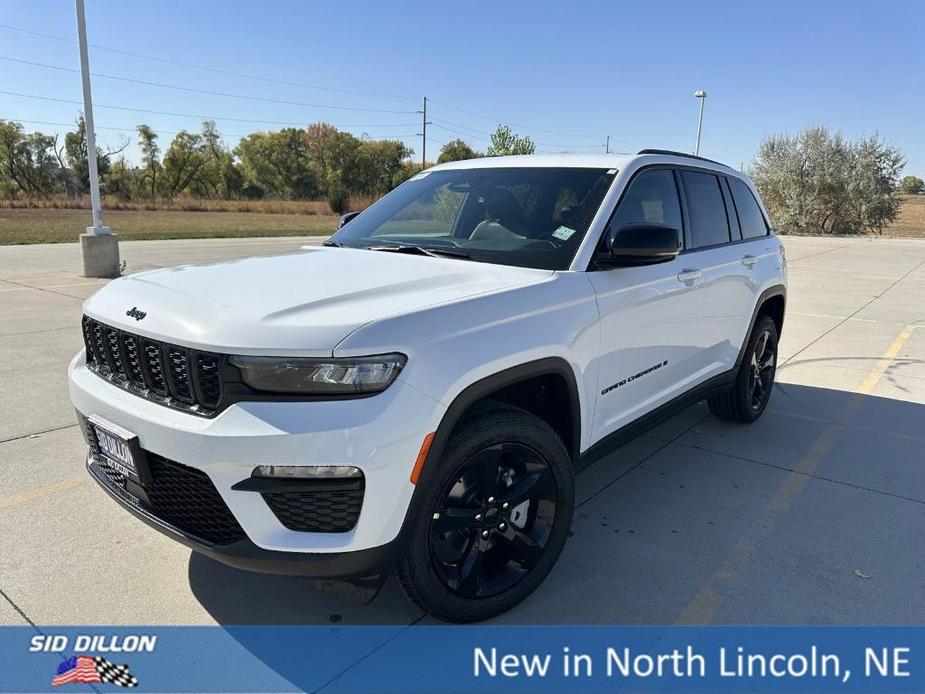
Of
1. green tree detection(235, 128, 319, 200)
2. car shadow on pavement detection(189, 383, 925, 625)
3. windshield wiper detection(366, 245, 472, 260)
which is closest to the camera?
car shadow on pavement detection(189, 383, 925, 625)

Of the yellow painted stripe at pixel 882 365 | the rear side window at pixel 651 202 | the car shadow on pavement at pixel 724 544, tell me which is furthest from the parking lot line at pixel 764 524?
the rear side window at pixel 651 202

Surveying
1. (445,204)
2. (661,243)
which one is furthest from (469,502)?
(445,204)

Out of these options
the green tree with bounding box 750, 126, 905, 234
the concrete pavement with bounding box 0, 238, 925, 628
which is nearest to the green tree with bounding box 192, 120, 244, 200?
the green tree with bounding box 750, 126, 905, 234

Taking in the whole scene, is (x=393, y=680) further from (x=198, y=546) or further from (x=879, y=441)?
(x=879, y=441)

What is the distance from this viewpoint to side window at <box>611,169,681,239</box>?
3455 mm

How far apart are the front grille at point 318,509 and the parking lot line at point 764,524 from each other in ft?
4.92

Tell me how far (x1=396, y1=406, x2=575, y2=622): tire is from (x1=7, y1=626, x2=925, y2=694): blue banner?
0.62 feet

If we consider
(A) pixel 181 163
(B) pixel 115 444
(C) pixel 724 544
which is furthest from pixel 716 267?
(A) pixel 181 163

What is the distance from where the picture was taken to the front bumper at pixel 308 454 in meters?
2.11

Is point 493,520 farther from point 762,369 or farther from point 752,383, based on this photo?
point 762,369

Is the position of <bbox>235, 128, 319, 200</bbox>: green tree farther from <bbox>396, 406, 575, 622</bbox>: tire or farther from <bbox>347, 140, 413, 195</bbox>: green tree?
<bbox>396, 406, 575, 622</bbox>: tire

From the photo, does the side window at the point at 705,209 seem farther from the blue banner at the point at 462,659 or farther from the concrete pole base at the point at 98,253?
the concrete pole base at the point at 98,253

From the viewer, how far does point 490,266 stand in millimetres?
3088

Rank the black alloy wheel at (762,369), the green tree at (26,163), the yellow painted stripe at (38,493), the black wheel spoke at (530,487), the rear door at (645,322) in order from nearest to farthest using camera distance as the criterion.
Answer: the black wheel spoke at (530,487) < the rear door at (645,322) < the yellow painted stripe at (38,493) < the black alloy wheel at (762,369) < the green tree at (26,163)
